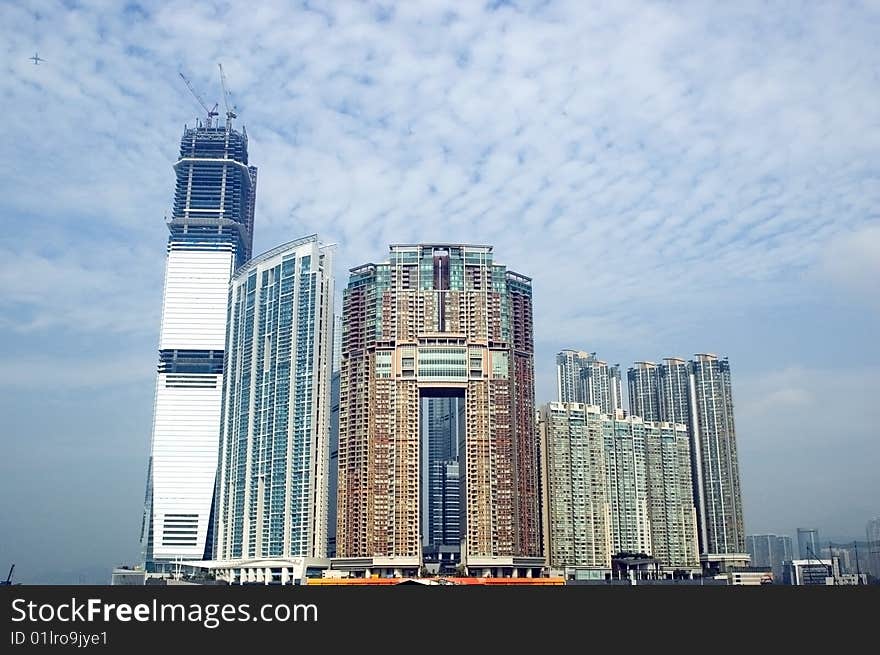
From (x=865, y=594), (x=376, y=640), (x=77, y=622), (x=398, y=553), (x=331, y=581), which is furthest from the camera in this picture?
(x=398, y=553)

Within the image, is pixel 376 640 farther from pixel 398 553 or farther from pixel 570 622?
pixel 398 553

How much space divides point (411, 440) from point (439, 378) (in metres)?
15.3

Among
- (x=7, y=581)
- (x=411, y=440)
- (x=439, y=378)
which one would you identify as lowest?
(x=7, y=581)

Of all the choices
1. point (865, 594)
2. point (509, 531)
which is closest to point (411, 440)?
point (509, 531)

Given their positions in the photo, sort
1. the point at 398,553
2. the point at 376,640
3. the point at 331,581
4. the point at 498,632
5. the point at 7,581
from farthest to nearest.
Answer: the point at 7,581, the point at 398,553, the point at 331,581, the point at 498,632, the point at 376,640

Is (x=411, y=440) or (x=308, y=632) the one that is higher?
(x=411, y=440)

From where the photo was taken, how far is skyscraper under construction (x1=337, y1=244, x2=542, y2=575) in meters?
186

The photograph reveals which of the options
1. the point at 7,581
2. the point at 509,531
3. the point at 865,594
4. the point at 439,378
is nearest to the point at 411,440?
the point at 439,378

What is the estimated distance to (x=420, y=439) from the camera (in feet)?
629

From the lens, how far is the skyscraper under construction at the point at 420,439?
186500 millimetres

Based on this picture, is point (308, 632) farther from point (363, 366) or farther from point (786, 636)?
point (363, 366)

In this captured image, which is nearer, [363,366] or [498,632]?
[498,632]

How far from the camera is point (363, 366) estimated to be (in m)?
197

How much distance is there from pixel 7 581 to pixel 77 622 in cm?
18529
